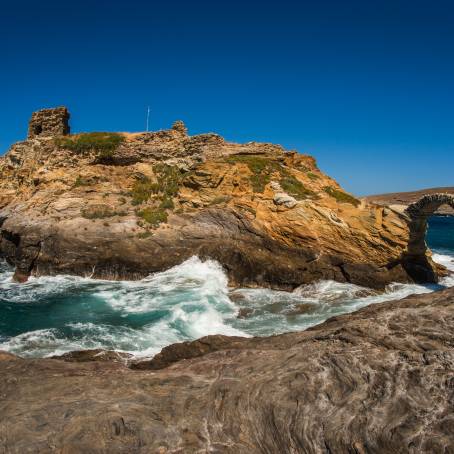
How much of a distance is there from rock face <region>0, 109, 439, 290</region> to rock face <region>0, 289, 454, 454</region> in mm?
15457

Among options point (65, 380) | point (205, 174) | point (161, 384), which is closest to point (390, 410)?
point (161, 384)

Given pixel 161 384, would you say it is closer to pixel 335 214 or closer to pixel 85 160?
pixel 335 214

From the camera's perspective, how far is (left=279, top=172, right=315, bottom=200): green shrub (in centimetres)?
2742

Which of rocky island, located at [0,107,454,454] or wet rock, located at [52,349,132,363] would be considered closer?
rocky island, located at [0,107,454,454]

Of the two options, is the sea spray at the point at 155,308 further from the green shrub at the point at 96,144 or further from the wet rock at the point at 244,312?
the green shrub at the point at 96,144

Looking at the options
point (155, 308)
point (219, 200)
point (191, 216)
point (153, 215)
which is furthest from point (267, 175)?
point (155, 308)

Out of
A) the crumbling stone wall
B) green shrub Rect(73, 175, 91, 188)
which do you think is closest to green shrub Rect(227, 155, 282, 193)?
green shrub Rect(73, 175, 91, 188)

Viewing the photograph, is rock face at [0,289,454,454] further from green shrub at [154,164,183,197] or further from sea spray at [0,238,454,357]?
green shrub at [154,164,183,197]

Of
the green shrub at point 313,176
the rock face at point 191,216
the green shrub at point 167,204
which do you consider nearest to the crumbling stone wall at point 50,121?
the rock face at point 191,216

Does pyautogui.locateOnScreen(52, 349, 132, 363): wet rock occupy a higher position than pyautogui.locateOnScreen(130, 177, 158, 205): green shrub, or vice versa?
pyautogui.locateOnScreen(130, 177, 158, 205): green shrub

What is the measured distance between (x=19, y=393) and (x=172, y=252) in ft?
58.1

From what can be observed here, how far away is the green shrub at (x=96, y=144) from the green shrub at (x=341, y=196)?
1788cm

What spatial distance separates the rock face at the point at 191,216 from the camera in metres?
23.8

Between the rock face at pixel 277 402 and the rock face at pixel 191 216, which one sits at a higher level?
the rock face at pixel 191 216
